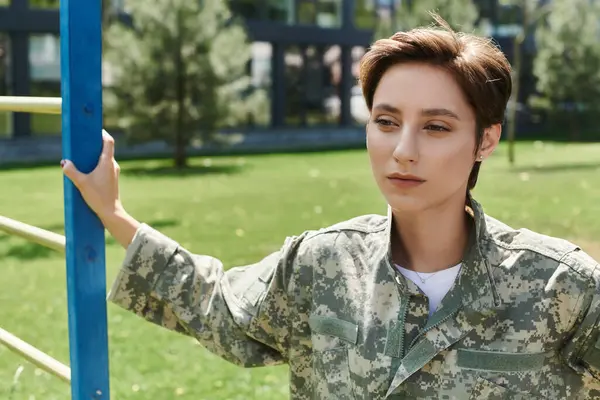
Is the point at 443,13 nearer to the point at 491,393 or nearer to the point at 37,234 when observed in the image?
the point at 37,234

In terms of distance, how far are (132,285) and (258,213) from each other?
9.40m

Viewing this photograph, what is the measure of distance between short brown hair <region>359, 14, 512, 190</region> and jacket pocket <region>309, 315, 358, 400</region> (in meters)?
0.46

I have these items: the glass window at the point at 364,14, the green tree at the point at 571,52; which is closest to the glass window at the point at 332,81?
the glass window at the point at 364,14

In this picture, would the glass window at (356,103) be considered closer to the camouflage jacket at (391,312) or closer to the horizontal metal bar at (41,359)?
the horizontal metal bar at (41,359)

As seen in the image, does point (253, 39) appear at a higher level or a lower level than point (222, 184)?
higher

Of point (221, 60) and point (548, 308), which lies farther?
point (221, 60)

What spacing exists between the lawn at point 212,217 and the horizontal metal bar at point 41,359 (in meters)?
1.87

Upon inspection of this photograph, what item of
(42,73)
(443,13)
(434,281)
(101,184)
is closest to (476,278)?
(434,281)

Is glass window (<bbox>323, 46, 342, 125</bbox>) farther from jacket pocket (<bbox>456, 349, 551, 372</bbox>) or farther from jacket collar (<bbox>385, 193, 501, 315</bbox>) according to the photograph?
jacket pocket (<bbox>456, 349, 551, 372</bbox>)

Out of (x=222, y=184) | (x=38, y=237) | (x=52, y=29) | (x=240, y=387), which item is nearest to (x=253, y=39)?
(x=52, y=29)

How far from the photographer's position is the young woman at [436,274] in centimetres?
174

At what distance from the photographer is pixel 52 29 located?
22.2m

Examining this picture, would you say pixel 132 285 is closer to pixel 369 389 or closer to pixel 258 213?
pixel 369 389

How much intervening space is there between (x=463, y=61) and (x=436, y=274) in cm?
44
